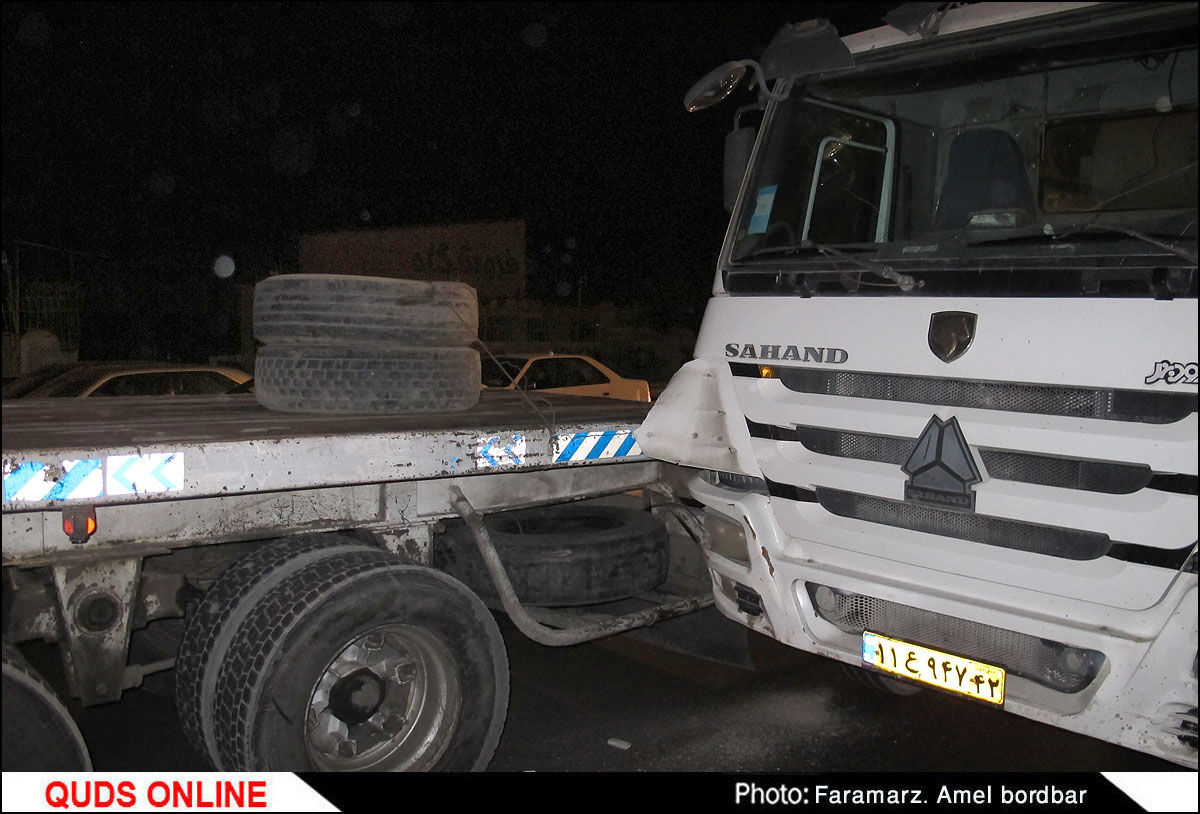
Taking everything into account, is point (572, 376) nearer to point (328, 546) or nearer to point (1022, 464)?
point (328, 546)

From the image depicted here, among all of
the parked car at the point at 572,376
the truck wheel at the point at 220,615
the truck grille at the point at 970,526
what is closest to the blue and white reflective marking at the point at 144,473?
the truck wheel at the point at 220,615

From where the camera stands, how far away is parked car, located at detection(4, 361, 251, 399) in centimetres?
915

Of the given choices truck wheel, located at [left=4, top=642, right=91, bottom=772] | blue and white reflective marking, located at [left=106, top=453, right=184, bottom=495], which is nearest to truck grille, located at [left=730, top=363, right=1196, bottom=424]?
blue and white reflective marking, located at [left=106, top=453, right=184, bottom=495]

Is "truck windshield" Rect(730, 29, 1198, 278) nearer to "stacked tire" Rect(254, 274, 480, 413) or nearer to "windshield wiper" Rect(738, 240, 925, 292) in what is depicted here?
"windshield wiper" Rect(738, 240, 925, 292)

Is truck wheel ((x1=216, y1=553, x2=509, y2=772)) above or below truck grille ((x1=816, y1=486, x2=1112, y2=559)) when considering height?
below

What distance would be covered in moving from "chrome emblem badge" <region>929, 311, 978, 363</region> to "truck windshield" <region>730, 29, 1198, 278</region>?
238 mm

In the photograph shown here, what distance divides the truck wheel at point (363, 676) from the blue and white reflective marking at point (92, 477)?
1.76ft

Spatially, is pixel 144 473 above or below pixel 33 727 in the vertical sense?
above

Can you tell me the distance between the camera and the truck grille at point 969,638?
9.70ft

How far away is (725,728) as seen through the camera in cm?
439

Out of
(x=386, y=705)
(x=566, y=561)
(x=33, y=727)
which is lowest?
(x=386, y=705)

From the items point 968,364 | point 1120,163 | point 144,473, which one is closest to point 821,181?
point 1120,163

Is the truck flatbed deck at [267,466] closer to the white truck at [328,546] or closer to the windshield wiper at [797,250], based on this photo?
the white truck at [328,546]

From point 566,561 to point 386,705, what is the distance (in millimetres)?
908
